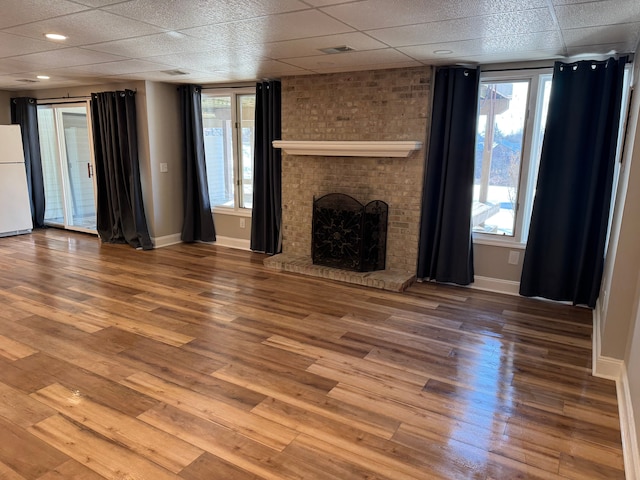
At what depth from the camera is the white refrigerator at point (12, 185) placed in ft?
21.8

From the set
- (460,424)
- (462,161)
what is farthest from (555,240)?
(460,424)

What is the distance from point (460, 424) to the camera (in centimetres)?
237

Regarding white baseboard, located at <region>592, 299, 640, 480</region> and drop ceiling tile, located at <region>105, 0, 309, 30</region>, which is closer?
white baseboard, located at <region>592, 299, 640, 480</region>

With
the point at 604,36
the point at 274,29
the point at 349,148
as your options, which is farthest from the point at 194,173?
the point at 604,36

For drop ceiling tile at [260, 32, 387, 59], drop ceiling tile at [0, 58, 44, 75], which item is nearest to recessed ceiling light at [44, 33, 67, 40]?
drop ceiling tile at [0, 58, 44, 75]

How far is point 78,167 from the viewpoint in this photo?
7.23m

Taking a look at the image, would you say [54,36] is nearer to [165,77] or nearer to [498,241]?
[165,77]

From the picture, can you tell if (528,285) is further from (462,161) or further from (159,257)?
(159,257)

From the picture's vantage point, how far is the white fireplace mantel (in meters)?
4.45

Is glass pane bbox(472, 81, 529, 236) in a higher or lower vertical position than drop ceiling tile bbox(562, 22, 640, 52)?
lower

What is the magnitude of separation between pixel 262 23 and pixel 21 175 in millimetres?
5763

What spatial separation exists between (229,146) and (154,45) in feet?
8.27

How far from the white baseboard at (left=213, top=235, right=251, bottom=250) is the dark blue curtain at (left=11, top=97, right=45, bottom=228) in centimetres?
337

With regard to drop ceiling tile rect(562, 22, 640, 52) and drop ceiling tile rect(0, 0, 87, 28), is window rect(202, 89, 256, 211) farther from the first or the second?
drop ceiling tile rect(562, 22, 640, 52)
